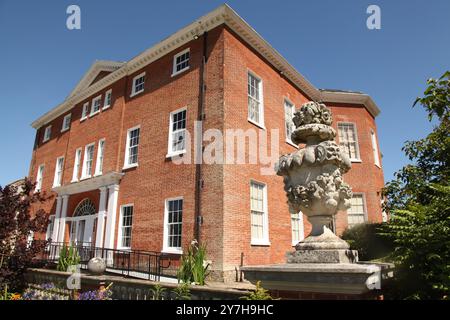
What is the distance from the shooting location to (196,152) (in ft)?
41.2

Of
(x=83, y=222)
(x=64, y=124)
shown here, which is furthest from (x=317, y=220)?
(x=64, y=124)

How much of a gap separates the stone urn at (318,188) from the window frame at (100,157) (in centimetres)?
1503

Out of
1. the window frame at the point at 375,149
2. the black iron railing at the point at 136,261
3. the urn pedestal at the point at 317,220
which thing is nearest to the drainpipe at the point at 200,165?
the black iron railing at the point at 136,261

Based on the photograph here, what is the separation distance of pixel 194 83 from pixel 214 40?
2021 mm

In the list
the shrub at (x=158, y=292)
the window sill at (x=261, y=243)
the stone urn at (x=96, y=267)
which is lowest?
the shrub at (x=158, y=292)

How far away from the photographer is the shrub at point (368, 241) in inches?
518

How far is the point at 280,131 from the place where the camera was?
15.8 meters

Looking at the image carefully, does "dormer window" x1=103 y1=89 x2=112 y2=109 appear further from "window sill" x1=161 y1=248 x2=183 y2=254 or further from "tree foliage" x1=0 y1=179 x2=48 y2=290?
"window sill" x1=161 y1=248 x2=183 y2=254

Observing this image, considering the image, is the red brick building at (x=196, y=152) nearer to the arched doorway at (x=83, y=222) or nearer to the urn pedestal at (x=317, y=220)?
the arched doorway at (x=83, y=222)

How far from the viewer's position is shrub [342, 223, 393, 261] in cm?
1315

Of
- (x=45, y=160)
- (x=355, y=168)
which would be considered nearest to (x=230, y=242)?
(x=355, y=168)

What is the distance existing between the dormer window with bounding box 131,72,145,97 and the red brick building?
0.06 m

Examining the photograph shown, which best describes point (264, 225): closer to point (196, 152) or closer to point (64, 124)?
point (196, 152)
